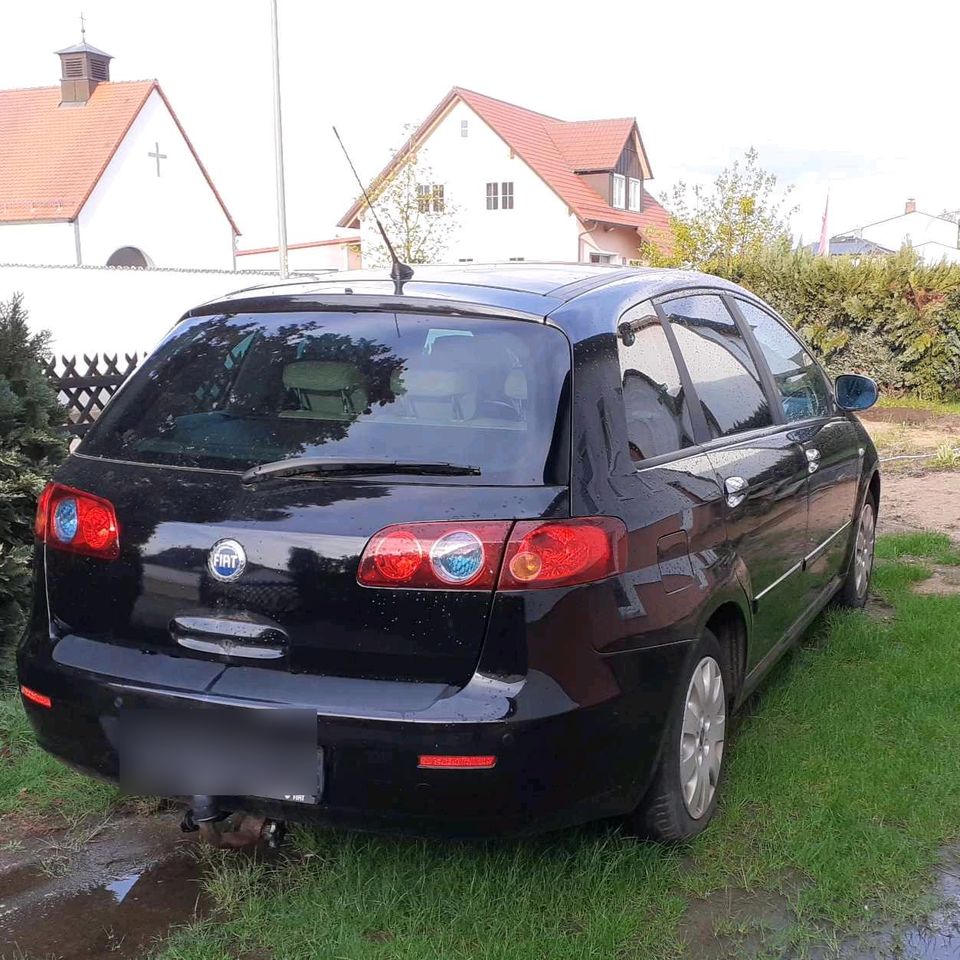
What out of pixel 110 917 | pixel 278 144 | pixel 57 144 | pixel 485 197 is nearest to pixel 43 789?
pixel 110 917

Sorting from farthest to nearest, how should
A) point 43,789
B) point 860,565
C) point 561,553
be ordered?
point 860,565, point 43,789, point 561,553

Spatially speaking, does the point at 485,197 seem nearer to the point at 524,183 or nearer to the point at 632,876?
the point at 524,183

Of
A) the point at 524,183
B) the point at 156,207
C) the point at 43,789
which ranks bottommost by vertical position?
the point at 43,789

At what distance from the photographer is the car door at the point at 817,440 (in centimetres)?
459

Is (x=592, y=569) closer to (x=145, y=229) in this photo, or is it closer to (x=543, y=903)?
(x=543, y=903)

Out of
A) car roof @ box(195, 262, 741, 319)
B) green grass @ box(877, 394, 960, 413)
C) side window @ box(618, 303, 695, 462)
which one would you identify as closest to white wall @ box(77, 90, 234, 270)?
green grass @ box(877, 394, 960, 413)

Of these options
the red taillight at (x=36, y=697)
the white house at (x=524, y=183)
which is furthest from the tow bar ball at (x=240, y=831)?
the white house at (x=524, y=183)

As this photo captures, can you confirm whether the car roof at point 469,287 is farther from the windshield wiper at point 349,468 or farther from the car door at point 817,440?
the car door at point 817,440

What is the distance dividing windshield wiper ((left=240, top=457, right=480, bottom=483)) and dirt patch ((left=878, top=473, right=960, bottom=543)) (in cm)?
589

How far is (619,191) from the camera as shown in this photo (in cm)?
4788

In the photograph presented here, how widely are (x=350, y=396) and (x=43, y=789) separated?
6.12ft

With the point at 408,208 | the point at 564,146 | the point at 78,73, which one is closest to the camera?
the point at 408,208

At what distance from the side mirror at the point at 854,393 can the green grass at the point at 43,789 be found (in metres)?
3.74

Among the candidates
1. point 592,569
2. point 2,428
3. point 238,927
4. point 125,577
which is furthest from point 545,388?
point 2,428
